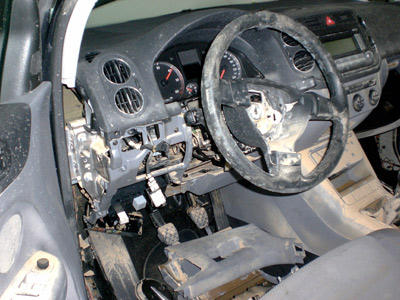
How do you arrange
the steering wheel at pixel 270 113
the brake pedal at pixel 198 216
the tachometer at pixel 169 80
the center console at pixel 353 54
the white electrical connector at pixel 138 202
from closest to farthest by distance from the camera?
1. the steering wheel at pixel 270 113
2. the tachometer at pixel 169 80
3. the white electrical connector at pixel 138 202
4. the center console at pixel 353 54
5. the brake pedal at pixel 198 216

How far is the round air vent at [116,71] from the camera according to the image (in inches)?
62.5

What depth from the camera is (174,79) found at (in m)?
1.83

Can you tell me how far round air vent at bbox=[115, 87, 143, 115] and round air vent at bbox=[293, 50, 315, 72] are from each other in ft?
2.48

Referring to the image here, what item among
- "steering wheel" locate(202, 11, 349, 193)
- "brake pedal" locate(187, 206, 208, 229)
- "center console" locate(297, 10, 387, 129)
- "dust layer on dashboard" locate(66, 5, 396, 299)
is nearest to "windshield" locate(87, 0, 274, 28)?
"dust layer on dashboard" locate(66, 5, 396, 299)

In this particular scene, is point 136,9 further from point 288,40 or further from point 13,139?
point 13,139

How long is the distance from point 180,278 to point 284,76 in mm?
1043

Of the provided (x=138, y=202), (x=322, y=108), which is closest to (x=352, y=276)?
(x=322, y=108)

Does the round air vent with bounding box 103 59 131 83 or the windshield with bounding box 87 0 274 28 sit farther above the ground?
the windshield with bounding box 87 0 274 28

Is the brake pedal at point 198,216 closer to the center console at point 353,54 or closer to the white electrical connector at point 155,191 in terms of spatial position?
the white electrical connector at point 155,191

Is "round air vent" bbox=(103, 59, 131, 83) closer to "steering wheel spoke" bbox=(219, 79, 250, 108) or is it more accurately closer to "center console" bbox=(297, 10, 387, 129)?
"steering wheel spoke" bbox=(219, 79, 250, 108)

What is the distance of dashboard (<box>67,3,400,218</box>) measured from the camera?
159cm

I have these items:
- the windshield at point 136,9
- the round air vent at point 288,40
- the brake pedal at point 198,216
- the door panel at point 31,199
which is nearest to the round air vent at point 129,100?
the door panel at point 31,199

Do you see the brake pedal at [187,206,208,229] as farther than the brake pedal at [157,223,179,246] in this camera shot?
Yes

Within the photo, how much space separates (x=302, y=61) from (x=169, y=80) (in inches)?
24.6
